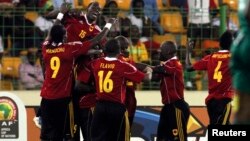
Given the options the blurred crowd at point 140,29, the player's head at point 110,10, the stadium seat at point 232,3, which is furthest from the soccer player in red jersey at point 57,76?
the stadium seat at point 232,3

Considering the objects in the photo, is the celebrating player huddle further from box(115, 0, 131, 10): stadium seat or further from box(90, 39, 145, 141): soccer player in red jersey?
box(115, 0, 131, 10): stadium seat

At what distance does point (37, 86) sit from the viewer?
13.6m

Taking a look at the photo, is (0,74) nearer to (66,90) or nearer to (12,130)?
(12,130)

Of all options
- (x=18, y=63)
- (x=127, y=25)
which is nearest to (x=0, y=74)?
(x=18, y=63)

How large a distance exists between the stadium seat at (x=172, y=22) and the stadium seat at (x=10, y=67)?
252cm

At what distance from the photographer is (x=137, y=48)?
13.7 meters

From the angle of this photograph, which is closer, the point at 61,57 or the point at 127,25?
the point at 61,57

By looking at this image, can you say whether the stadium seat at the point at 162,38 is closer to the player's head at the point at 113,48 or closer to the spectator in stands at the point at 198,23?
the spectator in stands at the point at 198,23

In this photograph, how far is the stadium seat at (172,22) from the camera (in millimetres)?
13867

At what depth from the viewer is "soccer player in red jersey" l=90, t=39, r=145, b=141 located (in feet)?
34.5

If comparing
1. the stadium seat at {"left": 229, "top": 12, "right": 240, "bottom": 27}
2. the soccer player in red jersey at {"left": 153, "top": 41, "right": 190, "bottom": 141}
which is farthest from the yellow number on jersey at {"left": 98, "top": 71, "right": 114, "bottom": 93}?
the stadium seat at {"left": 229, "top": 12, "right": 240, "bottom": 27}

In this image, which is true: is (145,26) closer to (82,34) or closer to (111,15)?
(111,15)

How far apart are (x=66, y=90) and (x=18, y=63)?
2.46m

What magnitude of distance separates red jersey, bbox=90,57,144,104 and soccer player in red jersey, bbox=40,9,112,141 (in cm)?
48
